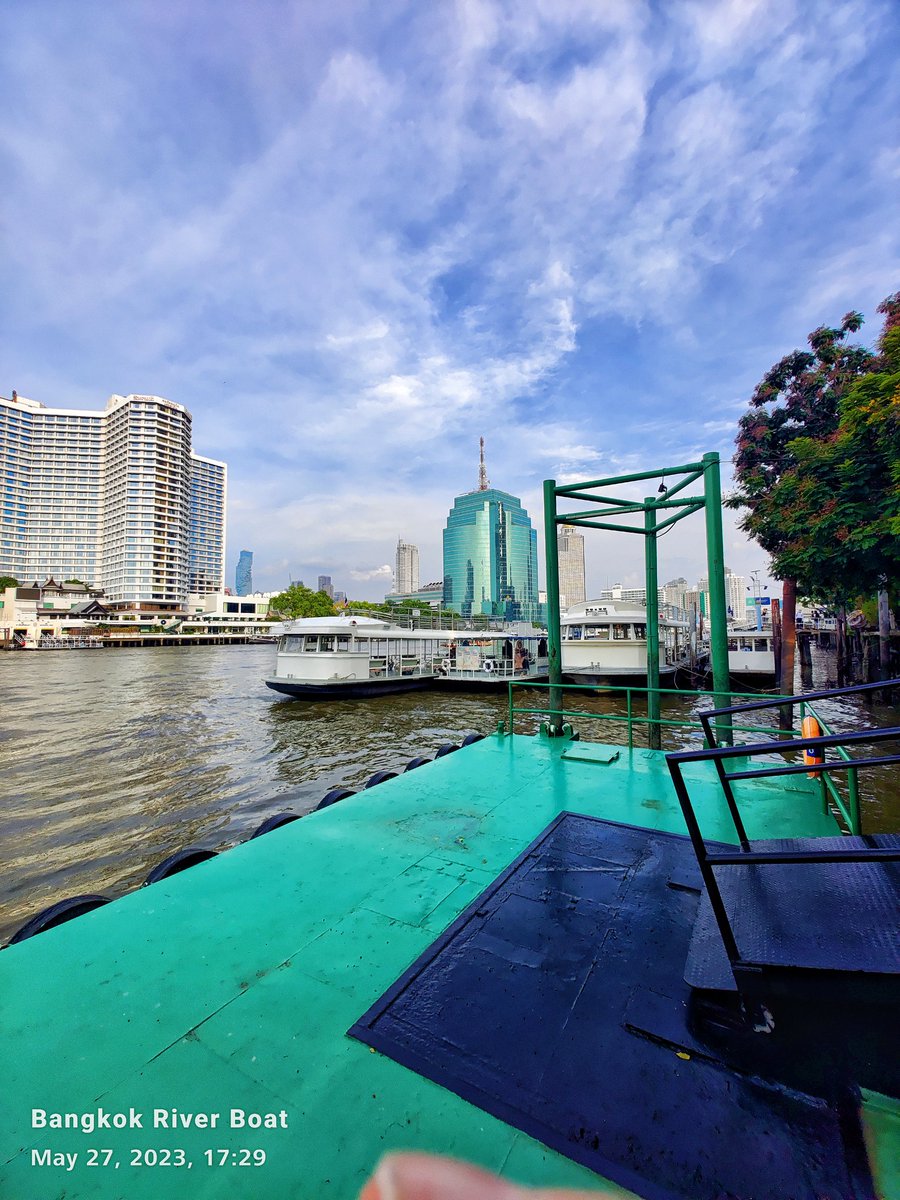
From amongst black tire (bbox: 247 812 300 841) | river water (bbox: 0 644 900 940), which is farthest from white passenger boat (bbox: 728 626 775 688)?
black tire (bbox: 247 812 300 841)

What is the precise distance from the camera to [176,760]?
13258 millimetres

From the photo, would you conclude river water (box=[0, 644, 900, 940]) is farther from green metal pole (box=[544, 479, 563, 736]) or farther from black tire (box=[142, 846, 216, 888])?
green metal pole (box=[544, 479, 563, 736])

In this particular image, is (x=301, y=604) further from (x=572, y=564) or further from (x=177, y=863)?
(x=177, y=863)

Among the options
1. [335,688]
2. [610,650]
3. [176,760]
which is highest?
[610,650]

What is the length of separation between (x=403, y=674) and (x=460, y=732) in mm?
9930

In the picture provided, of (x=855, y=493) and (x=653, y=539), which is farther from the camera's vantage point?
(x=855, y=493)

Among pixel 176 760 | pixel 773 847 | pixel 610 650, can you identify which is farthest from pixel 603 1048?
pixel 610 650

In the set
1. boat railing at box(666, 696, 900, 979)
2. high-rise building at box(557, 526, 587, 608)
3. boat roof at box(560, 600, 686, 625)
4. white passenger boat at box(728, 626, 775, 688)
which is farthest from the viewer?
high-rise building at box(557, 526, 587, 608)

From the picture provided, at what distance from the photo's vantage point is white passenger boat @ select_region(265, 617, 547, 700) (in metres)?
23.3

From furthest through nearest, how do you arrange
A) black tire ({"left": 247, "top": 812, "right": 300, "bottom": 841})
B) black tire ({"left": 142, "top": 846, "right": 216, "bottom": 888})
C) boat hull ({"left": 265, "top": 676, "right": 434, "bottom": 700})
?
boat hull ({"left": 265, "top": 676, "right": 434, "bottom": 700}) → black tire ({"left": 247, "top": 812, "right": 300, "bottom": 841}) → black tire ({"left": 142, "top": 846, "right": 216, "bottom": 888})

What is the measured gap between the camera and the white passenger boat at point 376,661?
918 inches

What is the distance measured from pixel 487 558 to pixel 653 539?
13398 cm

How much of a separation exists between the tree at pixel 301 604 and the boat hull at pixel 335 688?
58.6 m

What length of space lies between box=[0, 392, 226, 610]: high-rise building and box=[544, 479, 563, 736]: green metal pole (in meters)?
117
